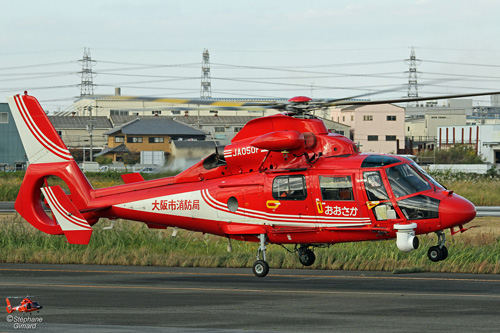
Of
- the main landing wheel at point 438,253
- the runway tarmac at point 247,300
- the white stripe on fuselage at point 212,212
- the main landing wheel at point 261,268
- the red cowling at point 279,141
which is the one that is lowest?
the runway tarmac at point 247,300

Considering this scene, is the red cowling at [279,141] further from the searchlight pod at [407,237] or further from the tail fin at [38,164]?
the tail fin at [38,164]

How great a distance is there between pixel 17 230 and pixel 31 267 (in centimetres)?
533

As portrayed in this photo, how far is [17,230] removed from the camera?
26.5 meters

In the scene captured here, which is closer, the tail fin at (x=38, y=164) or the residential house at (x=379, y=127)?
the tail fin at (x=38, y=164)

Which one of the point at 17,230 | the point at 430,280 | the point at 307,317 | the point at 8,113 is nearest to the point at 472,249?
the point at 430,280

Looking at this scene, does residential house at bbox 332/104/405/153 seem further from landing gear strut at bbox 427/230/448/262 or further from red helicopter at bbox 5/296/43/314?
red helicopter at bbox 5/296/43/314

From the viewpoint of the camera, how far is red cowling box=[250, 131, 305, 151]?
16500mm

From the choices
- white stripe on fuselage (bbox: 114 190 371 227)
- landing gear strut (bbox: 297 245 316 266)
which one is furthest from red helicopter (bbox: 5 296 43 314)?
landing gear strut (bbox: 297 245 316 266)

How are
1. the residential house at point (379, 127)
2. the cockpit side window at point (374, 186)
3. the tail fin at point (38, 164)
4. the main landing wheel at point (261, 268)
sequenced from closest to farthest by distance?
the cockpit side window at point (374, 186) < the main landing wheel at point (261, 268) < the tail fin at point (38, 164) < the residential house at point (379, 127)

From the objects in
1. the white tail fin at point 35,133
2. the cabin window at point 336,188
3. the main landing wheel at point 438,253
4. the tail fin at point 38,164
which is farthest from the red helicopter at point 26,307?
the main landing wheel at point 438,253

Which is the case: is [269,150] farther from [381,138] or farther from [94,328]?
[381,138]

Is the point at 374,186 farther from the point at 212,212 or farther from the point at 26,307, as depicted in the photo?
the point at 26,307

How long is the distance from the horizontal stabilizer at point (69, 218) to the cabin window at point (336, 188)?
21.4 feet

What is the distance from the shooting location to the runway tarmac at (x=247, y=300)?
12.8 m
